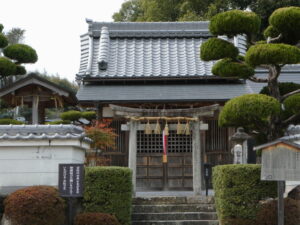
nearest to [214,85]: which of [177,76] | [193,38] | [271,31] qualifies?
[177,76]

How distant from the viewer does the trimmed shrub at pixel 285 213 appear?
11.4m

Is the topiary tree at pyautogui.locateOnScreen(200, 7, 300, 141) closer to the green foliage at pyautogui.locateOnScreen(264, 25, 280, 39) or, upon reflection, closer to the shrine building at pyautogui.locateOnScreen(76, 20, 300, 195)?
the green foliage at pyautogui.locateOnScreen(264, 25, 280, 39)

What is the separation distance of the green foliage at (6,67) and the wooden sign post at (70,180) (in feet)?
19.3

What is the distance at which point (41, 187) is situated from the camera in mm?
11430

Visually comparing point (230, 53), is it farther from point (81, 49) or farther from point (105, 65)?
point (81, 49)

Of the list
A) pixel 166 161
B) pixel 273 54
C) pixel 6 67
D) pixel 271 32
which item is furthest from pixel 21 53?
pixel 273 54

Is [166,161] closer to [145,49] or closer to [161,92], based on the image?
[161,92]

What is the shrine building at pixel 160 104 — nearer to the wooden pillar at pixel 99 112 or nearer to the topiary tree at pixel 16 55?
the wooden pillar at pixel 99 112

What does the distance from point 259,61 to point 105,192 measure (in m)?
4.62

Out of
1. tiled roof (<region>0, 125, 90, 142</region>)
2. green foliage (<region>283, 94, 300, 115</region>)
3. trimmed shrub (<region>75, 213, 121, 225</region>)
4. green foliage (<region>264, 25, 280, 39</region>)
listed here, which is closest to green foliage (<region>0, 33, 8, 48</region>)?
tiled roof (<region>0, 125, 90, 142</region>)

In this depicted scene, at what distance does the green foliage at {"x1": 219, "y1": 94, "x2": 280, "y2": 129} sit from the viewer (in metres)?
11.9

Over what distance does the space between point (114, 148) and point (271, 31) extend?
7.27 m

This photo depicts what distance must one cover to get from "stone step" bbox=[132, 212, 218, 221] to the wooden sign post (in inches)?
104

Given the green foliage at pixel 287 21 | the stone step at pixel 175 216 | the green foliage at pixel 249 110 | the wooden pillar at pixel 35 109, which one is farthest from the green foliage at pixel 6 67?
the green foliage at pixel 287 21
